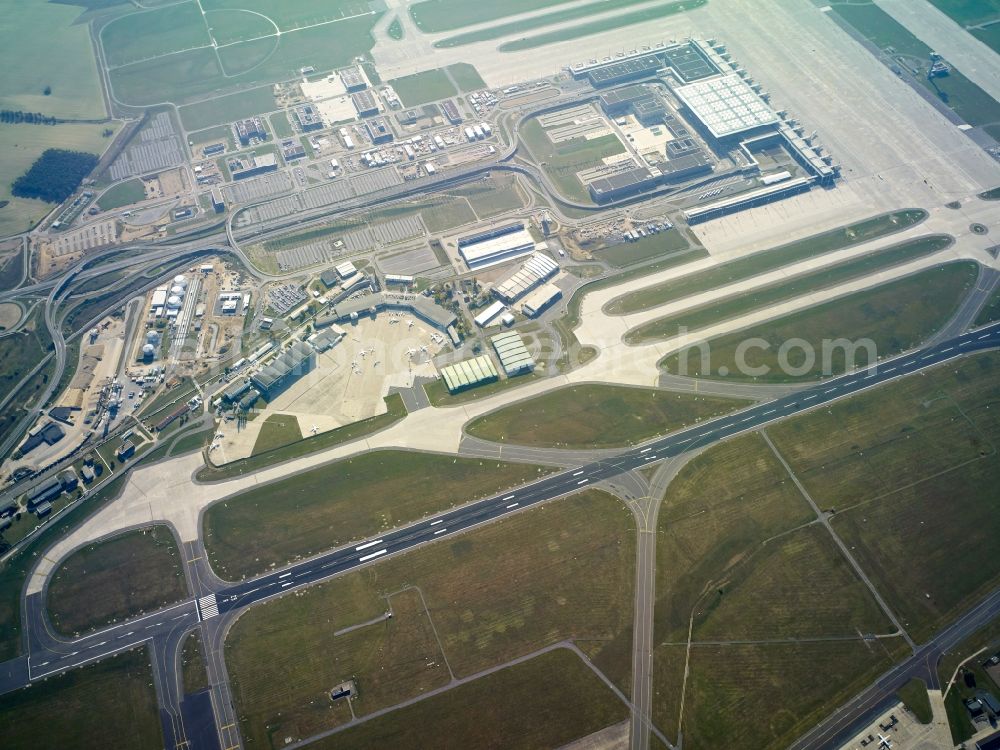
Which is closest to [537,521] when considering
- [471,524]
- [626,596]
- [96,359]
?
[471,524]

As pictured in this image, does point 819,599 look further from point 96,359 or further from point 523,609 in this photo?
point 96,359

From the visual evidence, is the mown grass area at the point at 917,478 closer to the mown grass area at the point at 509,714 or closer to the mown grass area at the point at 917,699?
the mown grass area at the point at 917,699

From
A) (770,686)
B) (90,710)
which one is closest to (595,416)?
(770,686)

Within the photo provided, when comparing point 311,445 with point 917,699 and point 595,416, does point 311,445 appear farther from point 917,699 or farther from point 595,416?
point 917,699

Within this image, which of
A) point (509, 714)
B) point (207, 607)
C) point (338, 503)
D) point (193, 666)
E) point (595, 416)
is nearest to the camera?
point (509, 714)

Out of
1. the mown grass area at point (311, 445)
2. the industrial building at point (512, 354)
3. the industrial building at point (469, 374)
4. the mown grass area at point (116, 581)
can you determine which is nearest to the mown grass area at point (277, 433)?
the mown grass area at point (311, 445)

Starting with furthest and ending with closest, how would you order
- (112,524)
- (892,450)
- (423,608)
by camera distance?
1. (892,450)
2. (112,524)
3. (423,608)
